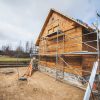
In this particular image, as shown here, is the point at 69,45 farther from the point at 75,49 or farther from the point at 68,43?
the point at 75,49

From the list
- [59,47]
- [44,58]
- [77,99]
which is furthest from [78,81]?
[44,58]

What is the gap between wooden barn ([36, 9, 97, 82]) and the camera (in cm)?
1005

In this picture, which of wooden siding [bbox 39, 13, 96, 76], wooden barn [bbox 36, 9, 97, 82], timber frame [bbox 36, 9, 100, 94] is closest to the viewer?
timber frame [bbox 36, 9, 100, 94]

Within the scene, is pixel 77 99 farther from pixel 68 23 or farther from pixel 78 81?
pixel 68 23

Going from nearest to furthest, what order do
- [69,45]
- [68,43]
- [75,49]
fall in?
[75,49], [69,45], [68,43]

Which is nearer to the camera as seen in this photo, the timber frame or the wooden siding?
the timber frame

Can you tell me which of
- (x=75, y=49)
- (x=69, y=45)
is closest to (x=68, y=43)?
(x=69, y=45)

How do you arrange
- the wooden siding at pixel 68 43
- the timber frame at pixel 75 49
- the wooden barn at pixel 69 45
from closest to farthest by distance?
the timber frame at pixel 75 49
the wooden barn at pixel 69 45
the wooden siding at pixel 68 43

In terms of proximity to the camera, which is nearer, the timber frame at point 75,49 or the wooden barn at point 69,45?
the timber frame at point 75,49

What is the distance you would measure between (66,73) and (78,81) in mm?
1817

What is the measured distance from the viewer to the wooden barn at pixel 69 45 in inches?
396

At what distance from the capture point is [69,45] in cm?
1157

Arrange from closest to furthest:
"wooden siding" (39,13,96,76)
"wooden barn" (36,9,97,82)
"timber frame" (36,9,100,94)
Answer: "timber frame" (36,9,100,94), "wooden barn" (36,9,97,82), "wooden siding" (39,13,96,76)

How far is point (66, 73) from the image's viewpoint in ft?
38.1
